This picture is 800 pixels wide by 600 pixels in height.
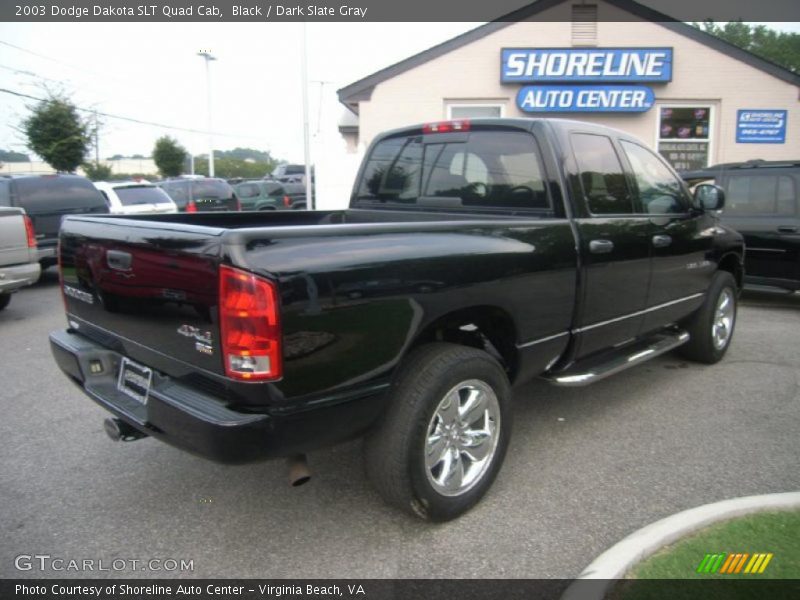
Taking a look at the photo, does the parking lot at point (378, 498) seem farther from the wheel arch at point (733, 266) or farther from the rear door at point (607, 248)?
the wheel arch at point (733, 266)

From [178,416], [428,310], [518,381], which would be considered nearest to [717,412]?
[518,381]

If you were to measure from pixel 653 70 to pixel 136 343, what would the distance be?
44.8 feet

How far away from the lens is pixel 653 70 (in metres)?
13.5

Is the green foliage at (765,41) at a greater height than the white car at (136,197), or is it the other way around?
the green foliage at (765,41)

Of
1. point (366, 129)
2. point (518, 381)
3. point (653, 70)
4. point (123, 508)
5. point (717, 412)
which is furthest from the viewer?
point (366, 129)

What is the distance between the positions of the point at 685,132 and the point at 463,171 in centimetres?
1210

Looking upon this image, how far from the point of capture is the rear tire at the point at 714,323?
5.34 m

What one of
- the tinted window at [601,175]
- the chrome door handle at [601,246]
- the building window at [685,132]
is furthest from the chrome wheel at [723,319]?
the building window at [685,132]

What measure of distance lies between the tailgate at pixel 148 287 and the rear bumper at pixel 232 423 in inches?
5.5

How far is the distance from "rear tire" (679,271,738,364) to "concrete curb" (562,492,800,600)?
250 cm

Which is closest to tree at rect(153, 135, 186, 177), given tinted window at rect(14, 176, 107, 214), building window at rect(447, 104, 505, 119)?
building window at rect(447, 104, 505, 119)

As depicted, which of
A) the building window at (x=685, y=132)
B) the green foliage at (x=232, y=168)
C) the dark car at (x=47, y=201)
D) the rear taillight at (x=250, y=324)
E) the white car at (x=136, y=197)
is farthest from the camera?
the green foliage at (x=232, y=168)

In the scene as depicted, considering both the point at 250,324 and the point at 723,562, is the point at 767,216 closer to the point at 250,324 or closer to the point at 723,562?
the point at 723,562

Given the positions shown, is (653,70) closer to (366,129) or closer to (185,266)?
(366,129)
